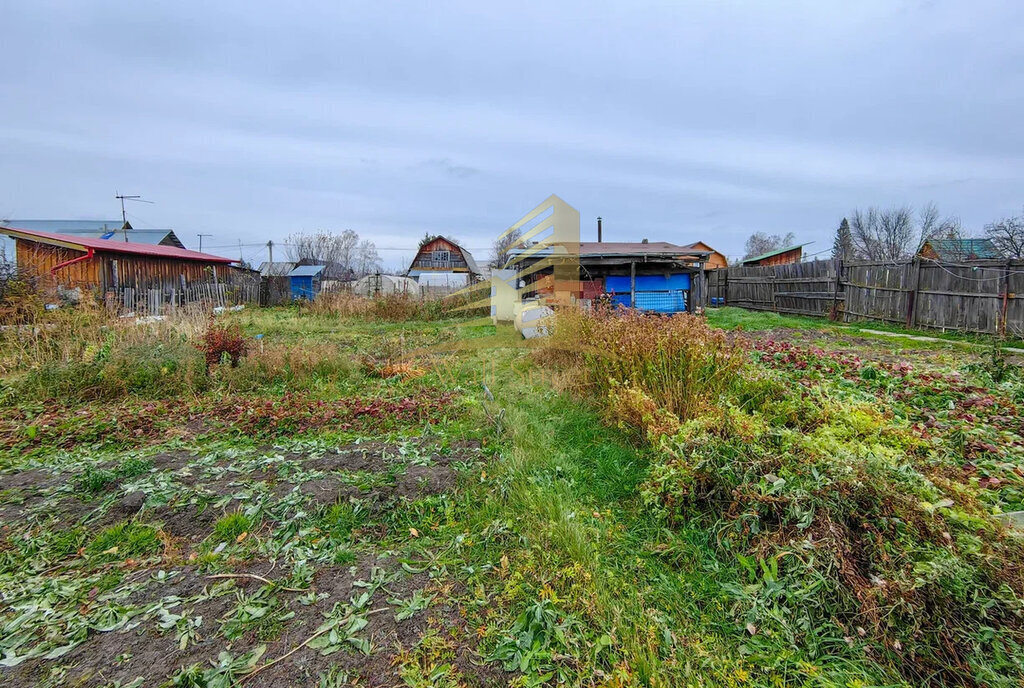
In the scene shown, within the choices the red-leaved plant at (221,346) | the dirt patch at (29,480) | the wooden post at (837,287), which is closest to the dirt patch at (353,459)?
the dirt patch at (29,480)

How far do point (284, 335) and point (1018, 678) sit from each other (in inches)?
452

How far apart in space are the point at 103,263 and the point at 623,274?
54.3 feet

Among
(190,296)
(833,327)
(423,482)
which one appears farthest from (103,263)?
(833,327)

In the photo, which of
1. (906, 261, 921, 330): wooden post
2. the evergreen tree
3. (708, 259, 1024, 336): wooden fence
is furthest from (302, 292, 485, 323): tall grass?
the evergreen tree

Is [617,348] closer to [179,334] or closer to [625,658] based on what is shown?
[625,658]

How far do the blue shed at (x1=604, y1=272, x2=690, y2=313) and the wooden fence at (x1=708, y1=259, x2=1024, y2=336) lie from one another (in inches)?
167

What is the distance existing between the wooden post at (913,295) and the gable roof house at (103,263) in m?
19.4

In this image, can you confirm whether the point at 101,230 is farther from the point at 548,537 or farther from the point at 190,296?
the point at 548,537

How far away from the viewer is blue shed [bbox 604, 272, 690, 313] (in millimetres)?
14578

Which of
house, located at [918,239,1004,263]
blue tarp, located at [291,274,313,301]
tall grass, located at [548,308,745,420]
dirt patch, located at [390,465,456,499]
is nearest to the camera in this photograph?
dirt patch, located at [390,465,456,499]

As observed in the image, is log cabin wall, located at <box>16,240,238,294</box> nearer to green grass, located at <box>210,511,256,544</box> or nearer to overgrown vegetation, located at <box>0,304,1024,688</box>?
overgrown vegetation, located at <box>0,304,1024,688</box>

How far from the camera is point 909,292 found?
→ 10.7 meters

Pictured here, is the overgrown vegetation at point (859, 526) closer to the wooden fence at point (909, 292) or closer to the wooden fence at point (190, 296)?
the wooden fence at point (909, 292)

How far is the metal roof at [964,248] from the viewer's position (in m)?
16.5
